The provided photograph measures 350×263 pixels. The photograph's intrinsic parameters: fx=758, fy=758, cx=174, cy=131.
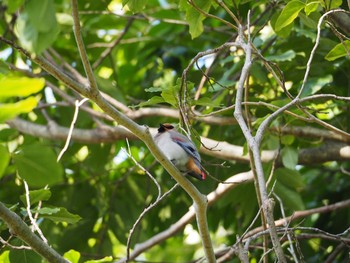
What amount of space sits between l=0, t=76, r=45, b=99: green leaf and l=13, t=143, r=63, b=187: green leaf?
1.10 feet

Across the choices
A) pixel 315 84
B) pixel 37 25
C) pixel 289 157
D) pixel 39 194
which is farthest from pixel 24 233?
pixel 315 84

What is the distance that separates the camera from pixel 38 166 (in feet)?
7.66

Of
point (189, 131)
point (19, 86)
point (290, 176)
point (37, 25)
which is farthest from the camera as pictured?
point (290, 176)

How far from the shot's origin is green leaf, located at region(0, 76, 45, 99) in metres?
2.03

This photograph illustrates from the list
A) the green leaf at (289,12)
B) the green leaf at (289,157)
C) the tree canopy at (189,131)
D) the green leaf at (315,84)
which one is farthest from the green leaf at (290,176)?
the green leaf at (289,12)

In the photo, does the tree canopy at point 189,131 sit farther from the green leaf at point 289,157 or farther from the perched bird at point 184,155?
the perched bird at point 184,155

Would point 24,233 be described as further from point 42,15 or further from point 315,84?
point 315,84

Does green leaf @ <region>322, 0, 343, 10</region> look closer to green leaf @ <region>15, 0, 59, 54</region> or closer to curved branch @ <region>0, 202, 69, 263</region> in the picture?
curved branch @ <region>0, 202, 69, 263</region>

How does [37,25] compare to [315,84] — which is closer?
[37,25]

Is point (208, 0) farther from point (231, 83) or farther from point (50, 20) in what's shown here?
point (50, 20)

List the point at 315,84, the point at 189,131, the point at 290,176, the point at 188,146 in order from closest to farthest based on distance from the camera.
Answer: the point at 189,131 → the point at 188,146 → the point at 315,84 → the point at 290,176

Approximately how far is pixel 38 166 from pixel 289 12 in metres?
1.92

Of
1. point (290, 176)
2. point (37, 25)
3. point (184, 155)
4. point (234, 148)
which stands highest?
point (37, 25)

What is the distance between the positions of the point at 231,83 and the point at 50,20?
2861 millimetres
